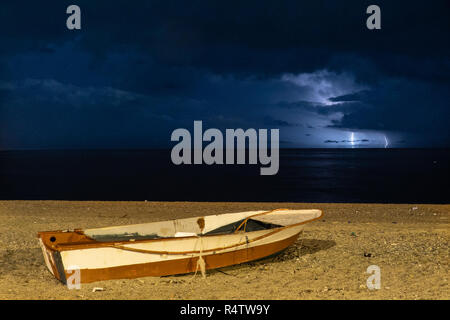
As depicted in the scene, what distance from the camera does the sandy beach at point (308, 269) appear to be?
7242mm

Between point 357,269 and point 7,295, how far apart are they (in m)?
6.71

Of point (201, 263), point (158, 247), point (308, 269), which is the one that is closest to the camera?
point (158, 247)

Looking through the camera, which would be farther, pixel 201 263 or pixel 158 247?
pixel 201 263

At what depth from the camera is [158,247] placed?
7.85 meters

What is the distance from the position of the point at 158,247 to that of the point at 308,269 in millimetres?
3211

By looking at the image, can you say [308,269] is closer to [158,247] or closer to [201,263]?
[201,263]

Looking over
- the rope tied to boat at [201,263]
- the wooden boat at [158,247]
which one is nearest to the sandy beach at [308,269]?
the rope tied to boat at [201,263]

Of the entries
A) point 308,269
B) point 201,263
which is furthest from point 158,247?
point 308,269

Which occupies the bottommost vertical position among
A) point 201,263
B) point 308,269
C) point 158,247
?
point 308,269

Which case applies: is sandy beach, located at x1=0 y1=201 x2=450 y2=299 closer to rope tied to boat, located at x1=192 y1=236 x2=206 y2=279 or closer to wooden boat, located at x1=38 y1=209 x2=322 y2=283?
rope tied to boat, located at x1=192 y1=236 x2=206 y2=279

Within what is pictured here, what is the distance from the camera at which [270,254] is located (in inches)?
356

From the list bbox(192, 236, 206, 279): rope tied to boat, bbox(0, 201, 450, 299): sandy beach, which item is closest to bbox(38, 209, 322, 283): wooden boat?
bbox(192, 236, 206, 279): rope tied to boat

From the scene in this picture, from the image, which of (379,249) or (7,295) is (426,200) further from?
(7,295)

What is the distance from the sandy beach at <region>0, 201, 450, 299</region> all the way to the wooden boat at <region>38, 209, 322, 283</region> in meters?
0.25
